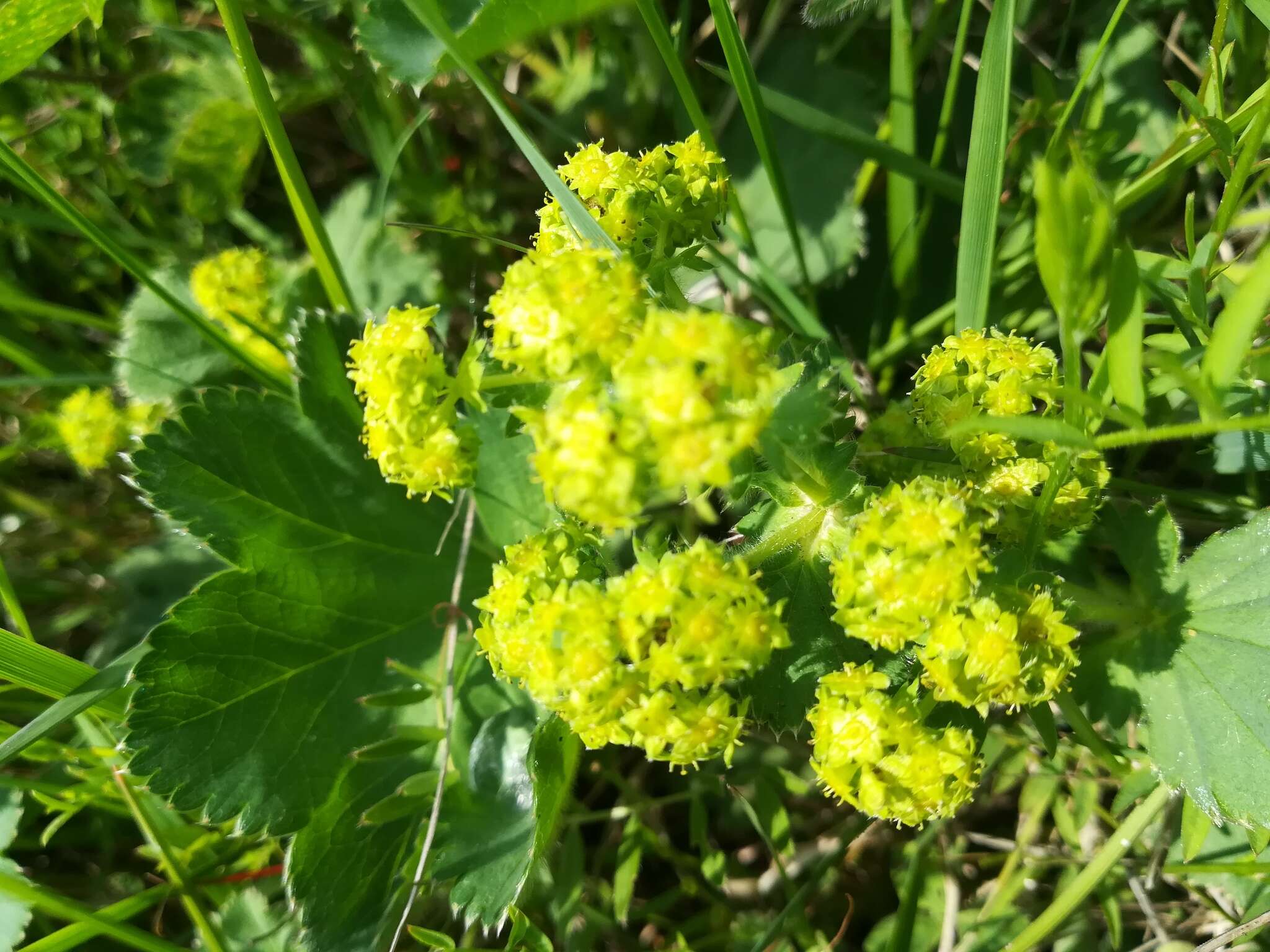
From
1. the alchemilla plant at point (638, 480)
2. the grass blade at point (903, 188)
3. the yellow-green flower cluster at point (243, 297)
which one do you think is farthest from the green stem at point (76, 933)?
the grass blade at point (903, 188)

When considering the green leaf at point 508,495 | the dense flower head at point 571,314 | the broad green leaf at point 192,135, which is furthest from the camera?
the broad green leaf at point 192,135

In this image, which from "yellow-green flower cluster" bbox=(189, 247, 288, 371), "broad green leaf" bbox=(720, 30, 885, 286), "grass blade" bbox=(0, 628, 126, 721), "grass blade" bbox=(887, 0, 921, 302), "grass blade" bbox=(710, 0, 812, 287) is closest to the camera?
"grass blade" bbox=(710, 0, 812, 287)

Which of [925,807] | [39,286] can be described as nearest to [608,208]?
[925,807]

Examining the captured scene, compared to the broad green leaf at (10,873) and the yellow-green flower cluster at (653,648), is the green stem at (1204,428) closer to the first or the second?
the yellow-green flower cluster at (653,648)

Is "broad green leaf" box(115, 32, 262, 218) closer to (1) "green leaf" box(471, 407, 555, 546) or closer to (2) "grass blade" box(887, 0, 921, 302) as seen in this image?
(1) "green leaf" box(471, 407, 555, 546)

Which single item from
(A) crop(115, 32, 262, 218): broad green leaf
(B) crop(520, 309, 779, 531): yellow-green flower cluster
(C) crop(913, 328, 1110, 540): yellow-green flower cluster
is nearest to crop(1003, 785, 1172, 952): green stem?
(C) crop(913, 328, 1110, 540): yellow-green flower cluster

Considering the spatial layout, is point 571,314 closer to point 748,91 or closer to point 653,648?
point 653,648

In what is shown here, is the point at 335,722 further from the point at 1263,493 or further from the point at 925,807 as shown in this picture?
the point at 1263,493
